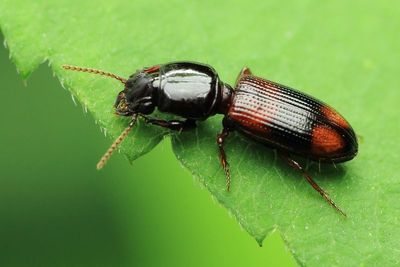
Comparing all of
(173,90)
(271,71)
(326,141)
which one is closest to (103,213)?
(173,90)

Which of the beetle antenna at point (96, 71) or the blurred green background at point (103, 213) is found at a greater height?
the beetle antenna at point (96, 71)

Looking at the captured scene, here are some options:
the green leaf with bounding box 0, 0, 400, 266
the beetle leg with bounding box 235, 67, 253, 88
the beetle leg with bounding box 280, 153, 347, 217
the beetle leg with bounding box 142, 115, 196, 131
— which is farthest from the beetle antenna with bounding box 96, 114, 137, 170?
the beetle leg with bounding box 280, 153, 347, 217

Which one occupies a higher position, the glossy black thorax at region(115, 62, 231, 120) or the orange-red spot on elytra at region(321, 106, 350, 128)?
the glossy black thorax at region(115, 62, 231, 120)

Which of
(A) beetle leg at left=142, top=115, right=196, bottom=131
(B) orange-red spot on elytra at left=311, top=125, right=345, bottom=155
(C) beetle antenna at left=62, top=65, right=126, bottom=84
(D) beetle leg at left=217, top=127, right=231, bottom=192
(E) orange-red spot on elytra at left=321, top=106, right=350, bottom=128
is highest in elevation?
(C) beetle antenna at left=62, top=65, right=126, bottom=84

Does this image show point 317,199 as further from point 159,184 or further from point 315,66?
point 159,184

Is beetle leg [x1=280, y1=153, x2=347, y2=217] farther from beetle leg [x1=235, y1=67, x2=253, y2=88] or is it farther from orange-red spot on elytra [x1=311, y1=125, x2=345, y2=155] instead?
beetle leg [x1=235, y1=67, x2=253, y2=88]

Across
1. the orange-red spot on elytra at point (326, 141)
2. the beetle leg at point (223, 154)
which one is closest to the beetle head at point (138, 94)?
the beetle leg at point (223, 154)

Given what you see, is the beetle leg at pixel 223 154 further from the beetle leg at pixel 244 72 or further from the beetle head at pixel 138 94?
the beetle head at pixel 138 94
